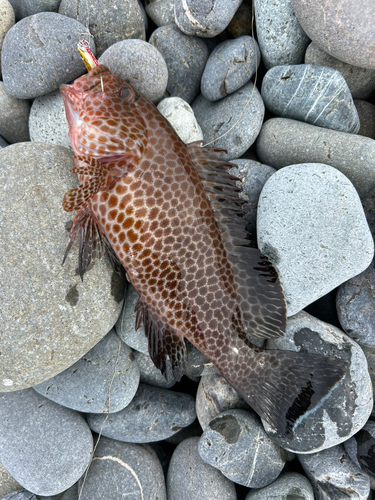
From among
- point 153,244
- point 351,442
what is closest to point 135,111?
point 153,244

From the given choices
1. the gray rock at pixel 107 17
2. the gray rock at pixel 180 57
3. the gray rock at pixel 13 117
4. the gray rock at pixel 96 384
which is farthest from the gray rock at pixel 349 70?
the gray rock at pixel 96 384

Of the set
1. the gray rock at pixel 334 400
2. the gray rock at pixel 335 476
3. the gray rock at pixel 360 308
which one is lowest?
the gray rock at pixel 335 476

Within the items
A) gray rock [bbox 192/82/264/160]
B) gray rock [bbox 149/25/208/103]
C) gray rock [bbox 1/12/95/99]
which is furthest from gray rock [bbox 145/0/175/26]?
gray rock [bbox 192/82/264/160]

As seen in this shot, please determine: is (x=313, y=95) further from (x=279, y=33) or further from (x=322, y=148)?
(x=279, y=33)

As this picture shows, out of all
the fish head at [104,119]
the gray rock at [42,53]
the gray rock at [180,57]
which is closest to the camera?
the fish head at [104,119]

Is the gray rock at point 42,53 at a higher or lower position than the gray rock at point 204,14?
lower

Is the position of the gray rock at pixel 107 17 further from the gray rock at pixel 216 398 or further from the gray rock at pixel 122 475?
the gray rock at pixel 122 475
